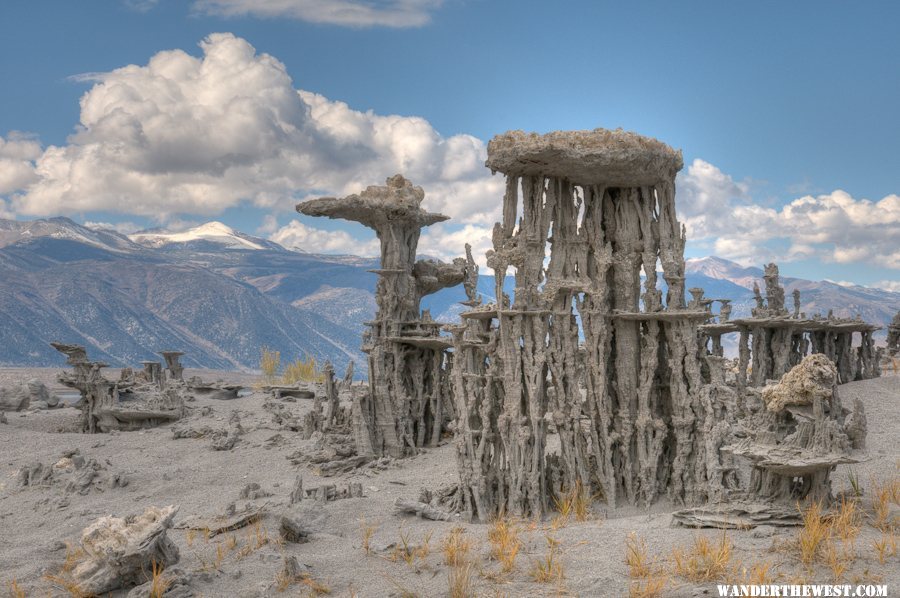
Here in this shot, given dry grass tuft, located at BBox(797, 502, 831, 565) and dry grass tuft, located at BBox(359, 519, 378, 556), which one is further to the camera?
dry grass tuft, located at BBox(359, 519, 378, 556)

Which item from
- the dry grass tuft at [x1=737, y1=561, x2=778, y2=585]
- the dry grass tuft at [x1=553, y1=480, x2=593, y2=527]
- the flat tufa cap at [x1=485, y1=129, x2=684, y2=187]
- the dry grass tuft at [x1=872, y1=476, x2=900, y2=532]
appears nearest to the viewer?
the dry grass tuft at [x1=737, y1=561, x2=778, y2=585]

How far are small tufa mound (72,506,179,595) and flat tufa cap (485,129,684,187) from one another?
6.17m

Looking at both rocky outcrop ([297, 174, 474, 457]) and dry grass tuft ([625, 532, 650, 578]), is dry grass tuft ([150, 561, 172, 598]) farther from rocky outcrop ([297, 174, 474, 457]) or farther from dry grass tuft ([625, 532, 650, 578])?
rocky outcrop ([297, 174, 474, 457])

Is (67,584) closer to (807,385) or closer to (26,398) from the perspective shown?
(807,385)

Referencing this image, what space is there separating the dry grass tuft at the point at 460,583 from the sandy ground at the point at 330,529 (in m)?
0.08

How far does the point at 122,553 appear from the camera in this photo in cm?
651

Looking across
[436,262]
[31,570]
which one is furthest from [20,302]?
[31,570]

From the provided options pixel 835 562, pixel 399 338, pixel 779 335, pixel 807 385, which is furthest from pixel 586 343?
pixel 779 335

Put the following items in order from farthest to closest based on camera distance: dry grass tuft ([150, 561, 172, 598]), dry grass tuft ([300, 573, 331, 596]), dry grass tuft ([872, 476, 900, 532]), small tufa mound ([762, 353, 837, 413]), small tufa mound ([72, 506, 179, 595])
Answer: small tufa mound ([762, 353, 837, 413])
dry grass tuft ([872, 476, 900, 532])
small tufa mound ([72, 506, 179, 595])
dry grass tuft ([300, 573, 331, 596])
dry grass tuft ([150, 561, 172, 598])

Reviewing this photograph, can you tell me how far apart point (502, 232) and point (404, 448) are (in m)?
7.10

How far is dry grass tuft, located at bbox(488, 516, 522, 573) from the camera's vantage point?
21.7ft

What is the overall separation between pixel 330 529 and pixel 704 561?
4.55 meters

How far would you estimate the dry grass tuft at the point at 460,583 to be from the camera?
601cm

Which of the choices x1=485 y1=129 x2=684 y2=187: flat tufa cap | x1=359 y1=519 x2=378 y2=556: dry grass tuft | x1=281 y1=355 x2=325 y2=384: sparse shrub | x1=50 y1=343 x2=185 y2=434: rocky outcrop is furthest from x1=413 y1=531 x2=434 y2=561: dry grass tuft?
x1=281 y1=355 x2=325 y2=384: sparse shrub
